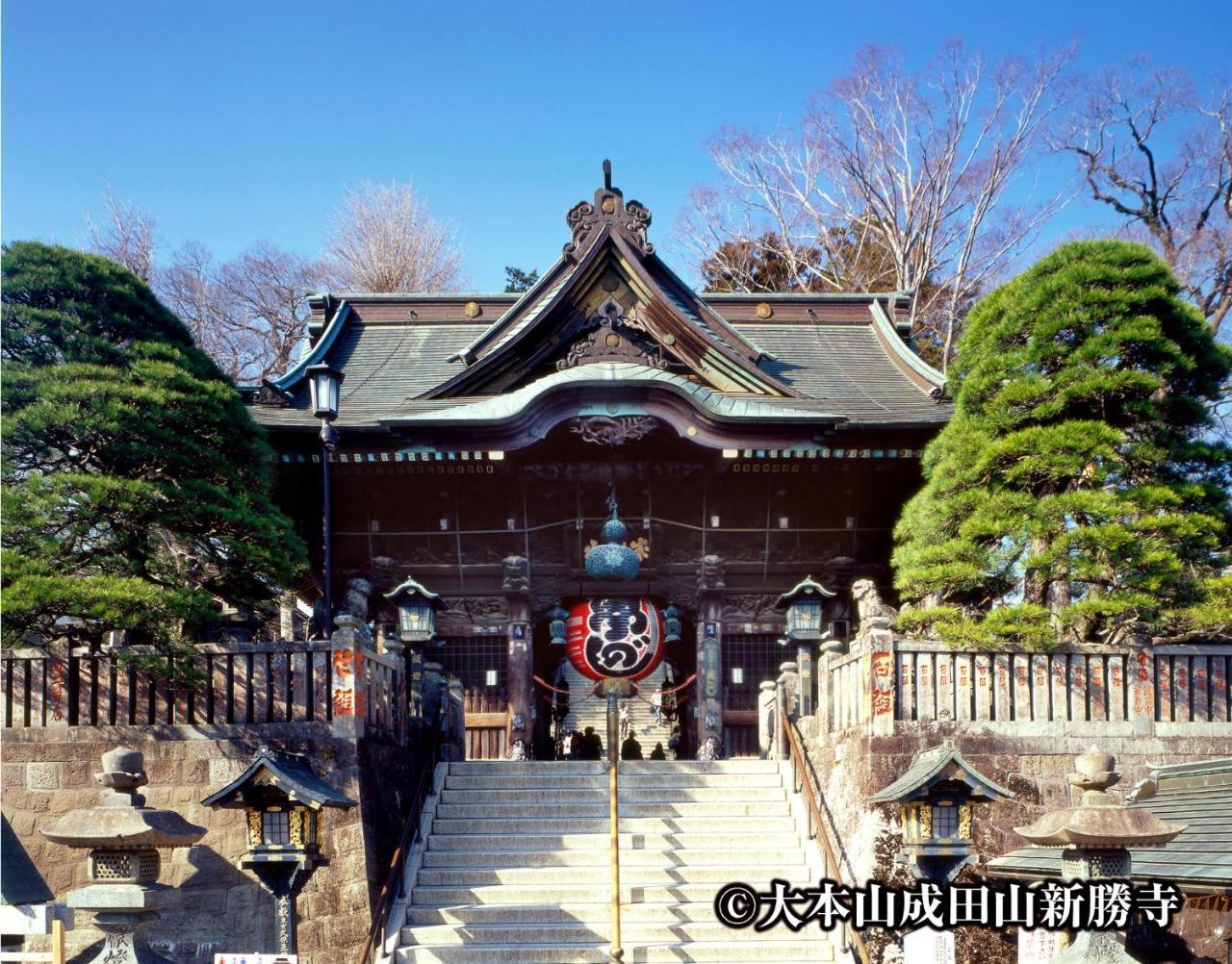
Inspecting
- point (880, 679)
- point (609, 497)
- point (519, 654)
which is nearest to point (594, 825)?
point (880, 679)

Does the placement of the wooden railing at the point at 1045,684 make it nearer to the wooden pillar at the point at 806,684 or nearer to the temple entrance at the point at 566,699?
the wooden pillar at the point at 806,684

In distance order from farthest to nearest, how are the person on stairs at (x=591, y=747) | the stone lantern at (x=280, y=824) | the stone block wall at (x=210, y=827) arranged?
the person on stairs at (x=591, y=747) → the stone block wall at (x=210, y=827) → the stone lantern at (x=280, y=824)

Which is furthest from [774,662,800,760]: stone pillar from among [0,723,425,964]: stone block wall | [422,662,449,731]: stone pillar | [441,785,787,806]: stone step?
[0,723,425,964]: stone block wall

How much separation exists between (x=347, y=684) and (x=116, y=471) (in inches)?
127

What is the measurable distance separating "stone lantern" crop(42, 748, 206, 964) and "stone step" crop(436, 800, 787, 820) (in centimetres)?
470

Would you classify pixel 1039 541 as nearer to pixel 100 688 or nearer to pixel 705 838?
pixel 705 838

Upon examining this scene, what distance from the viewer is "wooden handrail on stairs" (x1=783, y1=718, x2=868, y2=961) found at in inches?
468

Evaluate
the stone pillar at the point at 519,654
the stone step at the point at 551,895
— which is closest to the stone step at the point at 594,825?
the stone step at the point at 551,895

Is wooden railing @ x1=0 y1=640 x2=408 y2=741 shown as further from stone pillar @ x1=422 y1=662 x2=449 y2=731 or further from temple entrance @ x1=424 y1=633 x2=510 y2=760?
temple entrance @ x1=424 y1=633 x2=510 y2=760

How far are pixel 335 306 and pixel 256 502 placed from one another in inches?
351

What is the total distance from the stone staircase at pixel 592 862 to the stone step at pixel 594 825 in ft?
0.05

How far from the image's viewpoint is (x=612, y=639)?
523 inches

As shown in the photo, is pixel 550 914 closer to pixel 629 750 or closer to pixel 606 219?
pixel 629 750

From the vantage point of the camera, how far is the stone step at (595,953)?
12.0m
